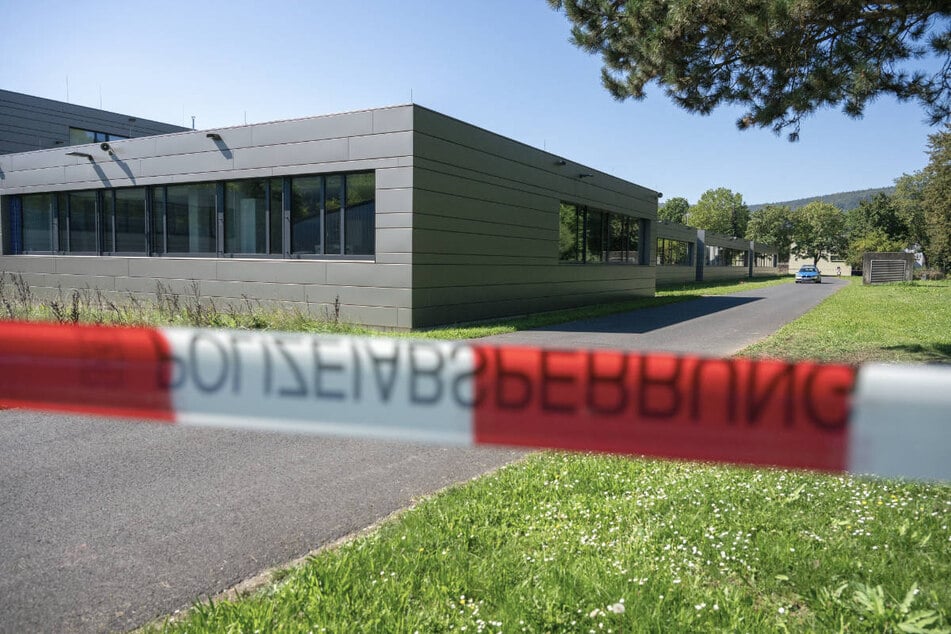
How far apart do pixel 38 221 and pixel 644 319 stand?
19803 mm

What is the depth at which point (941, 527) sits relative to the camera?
129 inches

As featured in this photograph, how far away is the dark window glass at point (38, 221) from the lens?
65.9 ft

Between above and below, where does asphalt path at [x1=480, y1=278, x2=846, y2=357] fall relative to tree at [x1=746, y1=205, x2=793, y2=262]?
below

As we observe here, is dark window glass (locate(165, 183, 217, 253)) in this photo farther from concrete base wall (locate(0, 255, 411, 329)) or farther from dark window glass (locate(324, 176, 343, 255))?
dark window glass (locate(324, 176, 343, 255))

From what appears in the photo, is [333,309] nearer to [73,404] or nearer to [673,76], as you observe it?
[673,76]

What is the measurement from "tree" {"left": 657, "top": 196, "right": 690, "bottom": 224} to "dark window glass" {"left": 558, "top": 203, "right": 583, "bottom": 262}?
362 feet

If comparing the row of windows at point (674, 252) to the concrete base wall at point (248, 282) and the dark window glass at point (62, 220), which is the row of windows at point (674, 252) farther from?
the dark window glass at point (62, 220)

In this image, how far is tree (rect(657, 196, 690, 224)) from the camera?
127 meters

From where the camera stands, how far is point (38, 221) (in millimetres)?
20516

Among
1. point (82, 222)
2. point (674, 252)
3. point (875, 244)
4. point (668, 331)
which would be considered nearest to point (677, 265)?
point (674, 252)

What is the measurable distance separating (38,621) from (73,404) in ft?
5.94

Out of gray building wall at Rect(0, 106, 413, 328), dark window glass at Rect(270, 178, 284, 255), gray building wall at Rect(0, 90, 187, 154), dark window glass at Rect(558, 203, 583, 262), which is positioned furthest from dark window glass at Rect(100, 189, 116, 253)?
gray building wall at Rect(0, 90, 187, 154)

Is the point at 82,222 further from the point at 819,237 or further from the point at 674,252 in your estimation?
the point at 819,237

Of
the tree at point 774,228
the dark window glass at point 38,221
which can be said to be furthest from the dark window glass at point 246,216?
the tree at point 774,228
